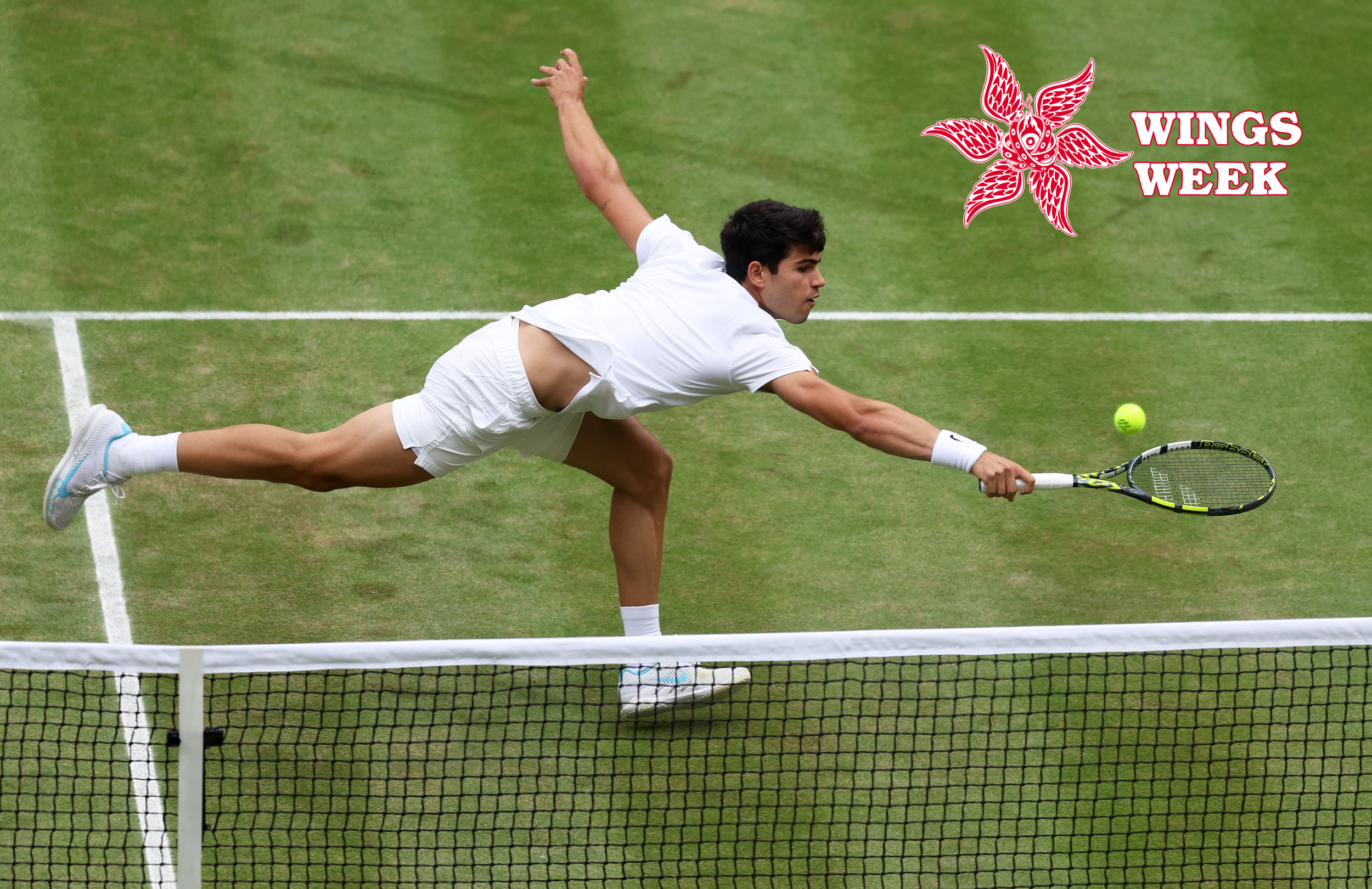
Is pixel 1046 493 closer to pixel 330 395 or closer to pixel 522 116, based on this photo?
pixel 330 395

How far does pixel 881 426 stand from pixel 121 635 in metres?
3.31

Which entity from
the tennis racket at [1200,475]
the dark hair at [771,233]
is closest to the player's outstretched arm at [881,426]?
the dark hair at [771,233]

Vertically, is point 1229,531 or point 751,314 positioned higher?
point 751,314

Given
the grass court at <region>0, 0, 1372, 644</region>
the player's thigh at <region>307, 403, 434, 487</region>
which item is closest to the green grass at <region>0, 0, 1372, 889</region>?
the grass court at <region>0, 0, 1372, 644</region>

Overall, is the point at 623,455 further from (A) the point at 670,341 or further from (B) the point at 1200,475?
(B) the point at 1200,475

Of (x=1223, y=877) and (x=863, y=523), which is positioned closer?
(x=1223, y=877)

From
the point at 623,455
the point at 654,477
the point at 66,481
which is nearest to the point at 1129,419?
the point at 654,477

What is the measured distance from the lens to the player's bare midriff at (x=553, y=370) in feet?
19.7

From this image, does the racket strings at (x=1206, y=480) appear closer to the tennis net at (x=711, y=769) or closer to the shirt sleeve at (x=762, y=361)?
the tennis net at (x=711, y=769)

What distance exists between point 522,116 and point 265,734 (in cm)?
580

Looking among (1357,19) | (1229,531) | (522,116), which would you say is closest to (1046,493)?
(1229,531)

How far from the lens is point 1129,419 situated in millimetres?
7578

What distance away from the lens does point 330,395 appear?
849 centimetres

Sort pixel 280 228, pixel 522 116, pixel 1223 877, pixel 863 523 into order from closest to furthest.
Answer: pixel 1223 877 < pixel 863 523 < pixel 280 228 < pixel 522 116
